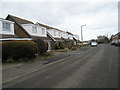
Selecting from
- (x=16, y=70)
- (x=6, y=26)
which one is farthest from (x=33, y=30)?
(x=16, y=70)

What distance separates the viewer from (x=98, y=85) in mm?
5637

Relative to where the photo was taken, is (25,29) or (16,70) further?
(25,29)

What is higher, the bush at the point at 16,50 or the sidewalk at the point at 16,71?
the bush at the point at 16,50

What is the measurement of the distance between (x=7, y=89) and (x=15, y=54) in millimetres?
8686

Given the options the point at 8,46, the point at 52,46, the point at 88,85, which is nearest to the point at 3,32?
the point at 8,46

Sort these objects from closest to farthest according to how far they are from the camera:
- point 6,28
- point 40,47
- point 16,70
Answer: point 16,70, point 40,47, point 6,28

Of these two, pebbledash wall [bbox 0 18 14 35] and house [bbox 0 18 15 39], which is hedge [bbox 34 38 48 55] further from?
pebbledash wall [bbox 0 18 14 35]

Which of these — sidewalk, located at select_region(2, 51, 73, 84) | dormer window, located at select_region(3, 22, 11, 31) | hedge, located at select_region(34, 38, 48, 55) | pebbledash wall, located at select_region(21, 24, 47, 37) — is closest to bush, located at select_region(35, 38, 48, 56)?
hedge, located at select_region(34, 38, 48, 55)

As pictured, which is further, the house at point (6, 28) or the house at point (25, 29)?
the house at point (25, 29)

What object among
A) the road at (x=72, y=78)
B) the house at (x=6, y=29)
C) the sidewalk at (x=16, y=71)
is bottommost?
the sidewalk at (x=16, y=71)

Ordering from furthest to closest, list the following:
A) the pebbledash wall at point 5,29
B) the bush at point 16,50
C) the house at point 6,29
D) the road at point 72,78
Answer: the pebbledash wall at point 5,29
the house at point 6,29
the bush at point 16,50
the road at point 72,78

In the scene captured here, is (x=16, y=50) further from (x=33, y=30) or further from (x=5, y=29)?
(x=33, y=30)

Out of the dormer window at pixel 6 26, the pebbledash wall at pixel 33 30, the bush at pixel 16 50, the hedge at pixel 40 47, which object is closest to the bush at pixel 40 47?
the hedge at pixel 40 47

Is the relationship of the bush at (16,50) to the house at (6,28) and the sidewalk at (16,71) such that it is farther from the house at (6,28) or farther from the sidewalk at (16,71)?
the house at (6,28)
